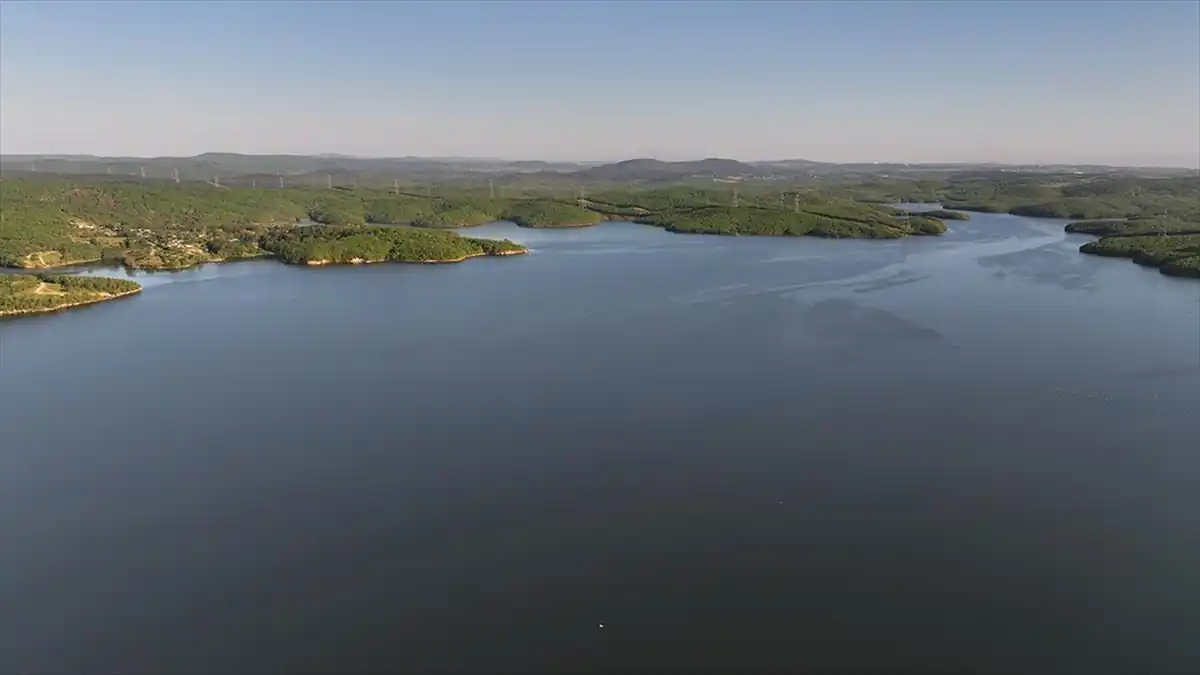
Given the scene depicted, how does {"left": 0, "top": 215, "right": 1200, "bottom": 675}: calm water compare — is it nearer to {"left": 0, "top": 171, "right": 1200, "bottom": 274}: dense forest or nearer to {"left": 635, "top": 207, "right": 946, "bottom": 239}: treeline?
{"left": 0, "top": 171, "right": 1200, "bottom": 274}: dense forest

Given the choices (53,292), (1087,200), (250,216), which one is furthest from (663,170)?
(53,292)

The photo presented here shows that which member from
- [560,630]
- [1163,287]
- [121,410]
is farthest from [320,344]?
[1163,287]

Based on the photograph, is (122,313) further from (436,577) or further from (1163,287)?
(1163,287)

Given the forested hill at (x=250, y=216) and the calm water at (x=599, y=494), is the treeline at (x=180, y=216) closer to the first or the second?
the forested hill at (x=250, y=216)

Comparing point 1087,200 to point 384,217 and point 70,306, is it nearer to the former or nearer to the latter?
point 384,217

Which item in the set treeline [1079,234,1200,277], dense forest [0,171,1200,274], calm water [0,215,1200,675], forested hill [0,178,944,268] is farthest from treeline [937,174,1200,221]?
calm water [0,215,1200,675]
